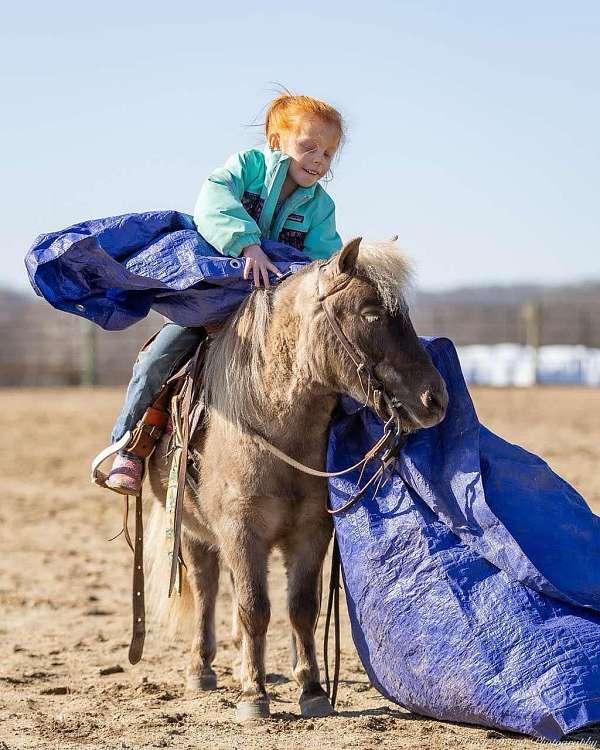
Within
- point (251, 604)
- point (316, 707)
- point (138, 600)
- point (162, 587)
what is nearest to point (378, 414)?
point (251, 604)

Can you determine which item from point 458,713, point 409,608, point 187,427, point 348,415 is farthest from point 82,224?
point 458,713

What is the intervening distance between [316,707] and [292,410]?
1.14 metres

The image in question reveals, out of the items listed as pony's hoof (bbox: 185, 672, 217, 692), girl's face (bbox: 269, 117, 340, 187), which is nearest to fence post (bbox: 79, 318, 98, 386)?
pony's hoof (bbox: 185, 672, 217, 692)

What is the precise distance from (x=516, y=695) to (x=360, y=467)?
963 mm

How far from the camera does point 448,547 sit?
3.86 metres

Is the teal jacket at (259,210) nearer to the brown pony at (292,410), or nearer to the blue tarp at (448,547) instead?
the blue tarp at (448,547)

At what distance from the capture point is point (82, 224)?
4391 millimetres

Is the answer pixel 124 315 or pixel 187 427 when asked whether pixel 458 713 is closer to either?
pixel 187 427

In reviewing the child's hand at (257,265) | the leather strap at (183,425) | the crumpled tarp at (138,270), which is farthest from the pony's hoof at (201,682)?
the child's hand at (257,265)

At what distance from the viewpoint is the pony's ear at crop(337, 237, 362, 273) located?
12.4 feet

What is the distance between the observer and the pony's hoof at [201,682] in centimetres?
477

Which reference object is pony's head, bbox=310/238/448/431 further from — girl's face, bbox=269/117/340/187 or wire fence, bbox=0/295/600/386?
wire fence, bbox=0/295/600/386

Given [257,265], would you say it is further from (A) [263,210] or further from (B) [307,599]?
(B) [307,599]

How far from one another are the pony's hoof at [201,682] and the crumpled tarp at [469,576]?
39.5 inches
